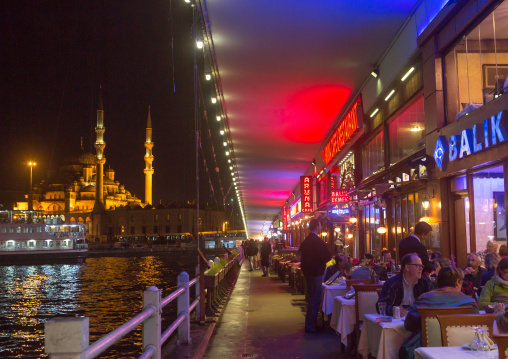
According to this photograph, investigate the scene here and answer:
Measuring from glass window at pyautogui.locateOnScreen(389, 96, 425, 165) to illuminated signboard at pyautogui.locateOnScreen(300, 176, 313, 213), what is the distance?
55.1 feet

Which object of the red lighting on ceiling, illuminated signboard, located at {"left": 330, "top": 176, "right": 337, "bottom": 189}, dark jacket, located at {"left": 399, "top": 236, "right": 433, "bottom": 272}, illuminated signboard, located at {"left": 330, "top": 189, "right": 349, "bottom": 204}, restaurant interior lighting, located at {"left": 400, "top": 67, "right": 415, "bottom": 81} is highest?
the red lighting on ceiling

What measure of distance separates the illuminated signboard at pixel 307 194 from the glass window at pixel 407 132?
16796mm

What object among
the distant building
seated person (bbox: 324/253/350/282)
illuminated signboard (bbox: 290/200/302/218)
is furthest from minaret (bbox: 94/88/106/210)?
seated person (bbox: 324/253/350/282)

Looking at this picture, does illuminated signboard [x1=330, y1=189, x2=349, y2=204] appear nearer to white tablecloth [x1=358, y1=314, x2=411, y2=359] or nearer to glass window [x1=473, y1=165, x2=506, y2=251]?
glass window [x1=473, y1=165, x2=506, y2=251]

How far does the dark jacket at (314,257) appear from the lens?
878 centimetres

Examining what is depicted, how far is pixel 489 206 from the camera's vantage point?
916 centimetres

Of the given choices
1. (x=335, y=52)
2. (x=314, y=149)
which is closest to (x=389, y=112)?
(x=335, y=52)

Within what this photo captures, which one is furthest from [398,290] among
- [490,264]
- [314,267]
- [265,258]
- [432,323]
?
[265,258]

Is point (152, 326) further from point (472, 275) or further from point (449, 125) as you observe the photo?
point (449, 125)

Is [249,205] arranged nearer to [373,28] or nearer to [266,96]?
[266,96]

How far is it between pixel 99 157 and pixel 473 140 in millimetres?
110832

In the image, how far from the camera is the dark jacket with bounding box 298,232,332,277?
8781 millimetres

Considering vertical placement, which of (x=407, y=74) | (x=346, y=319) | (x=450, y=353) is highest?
(x=407, y=74)

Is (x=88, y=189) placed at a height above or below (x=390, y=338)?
above
